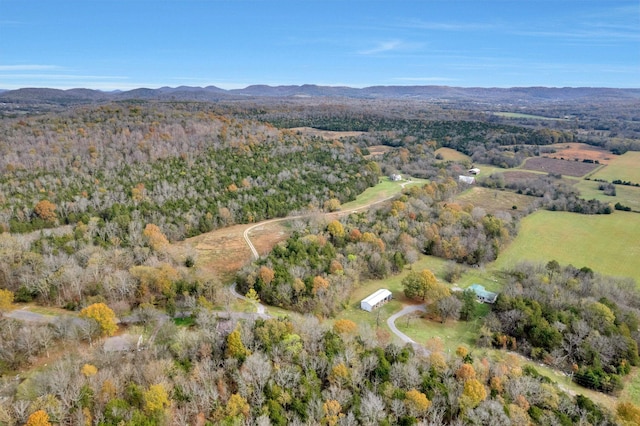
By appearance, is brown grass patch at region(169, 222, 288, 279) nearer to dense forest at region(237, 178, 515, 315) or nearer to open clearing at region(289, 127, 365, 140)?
dense forest at region(237, 178, 515, 315)

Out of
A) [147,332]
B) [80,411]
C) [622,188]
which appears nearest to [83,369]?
[80,411]

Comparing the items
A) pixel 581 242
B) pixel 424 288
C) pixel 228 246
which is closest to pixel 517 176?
pixel 581 242

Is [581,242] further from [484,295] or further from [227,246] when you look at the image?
[227,246]

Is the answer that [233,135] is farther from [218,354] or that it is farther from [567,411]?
[567,411]

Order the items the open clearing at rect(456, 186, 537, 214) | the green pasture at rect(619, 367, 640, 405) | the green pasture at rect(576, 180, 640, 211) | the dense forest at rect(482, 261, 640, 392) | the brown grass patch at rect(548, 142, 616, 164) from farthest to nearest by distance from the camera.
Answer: the brown grass patch at rect(548, 142, 616, 164)
the green pasture at rect(576, 180, 640, 211)
the open clearing at rect(456, 186, 537, 214)
the dense forest at rect(482, 261, 640, 392)
the green pasture at rect(619, 367, 640, 405)

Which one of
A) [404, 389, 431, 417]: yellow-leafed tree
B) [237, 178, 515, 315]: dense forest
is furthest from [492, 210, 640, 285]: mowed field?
[404, 389, 431, 417]: yellow-leafed tree

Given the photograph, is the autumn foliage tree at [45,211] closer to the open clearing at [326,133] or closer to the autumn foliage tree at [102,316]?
the autumn foliage tree at [102,316]
